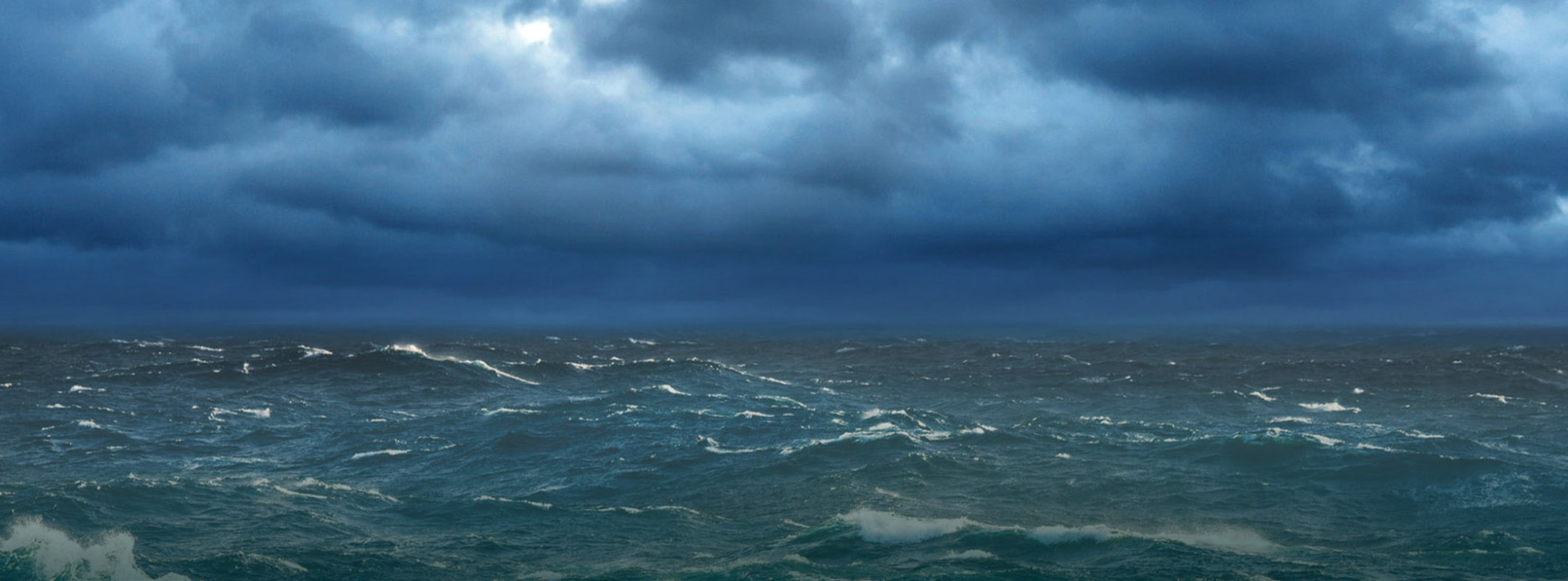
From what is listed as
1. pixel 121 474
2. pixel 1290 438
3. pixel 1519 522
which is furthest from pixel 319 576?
pixel 1290 438

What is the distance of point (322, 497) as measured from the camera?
28734mm

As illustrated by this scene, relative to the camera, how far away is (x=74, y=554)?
21.8 meters

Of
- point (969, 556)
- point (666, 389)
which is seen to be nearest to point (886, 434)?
point (969, 556)

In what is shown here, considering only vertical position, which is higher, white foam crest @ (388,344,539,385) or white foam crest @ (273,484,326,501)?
white foam crest @ (388,344,539,385)

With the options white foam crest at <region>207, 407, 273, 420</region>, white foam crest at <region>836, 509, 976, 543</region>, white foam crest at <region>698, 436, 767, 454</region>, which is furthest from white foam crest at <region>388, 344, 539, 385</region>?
white foam crest at <region>836, 509, 976, 543</region>

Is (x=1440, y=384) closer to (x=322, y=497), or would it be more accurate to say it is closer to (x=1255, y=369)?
(x=1255, y=369)

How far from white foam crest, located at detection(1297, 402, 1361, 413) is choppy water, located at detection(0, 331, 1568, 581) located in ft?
1.54

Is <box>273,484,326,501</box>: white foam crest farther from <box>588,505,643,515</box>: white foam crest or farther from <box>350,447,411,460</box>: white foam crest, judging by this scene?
<box>588,505,643,515</box>: white foam crest

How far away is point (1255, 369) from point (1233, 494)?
4943 centimetres

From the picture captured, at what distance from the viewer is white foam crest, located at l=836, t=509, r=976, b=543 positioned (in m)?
23.2

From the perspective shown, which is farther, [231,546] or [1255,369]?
[1255,369]

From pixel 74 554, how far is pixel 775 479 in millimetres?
16835

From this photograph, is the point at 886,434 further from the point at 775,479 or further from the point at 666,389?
the point at 666,389

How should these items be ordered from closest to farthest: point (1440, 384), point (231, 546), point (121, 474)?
point (231, 546)
point (121, 474)
point (1440, 384)
